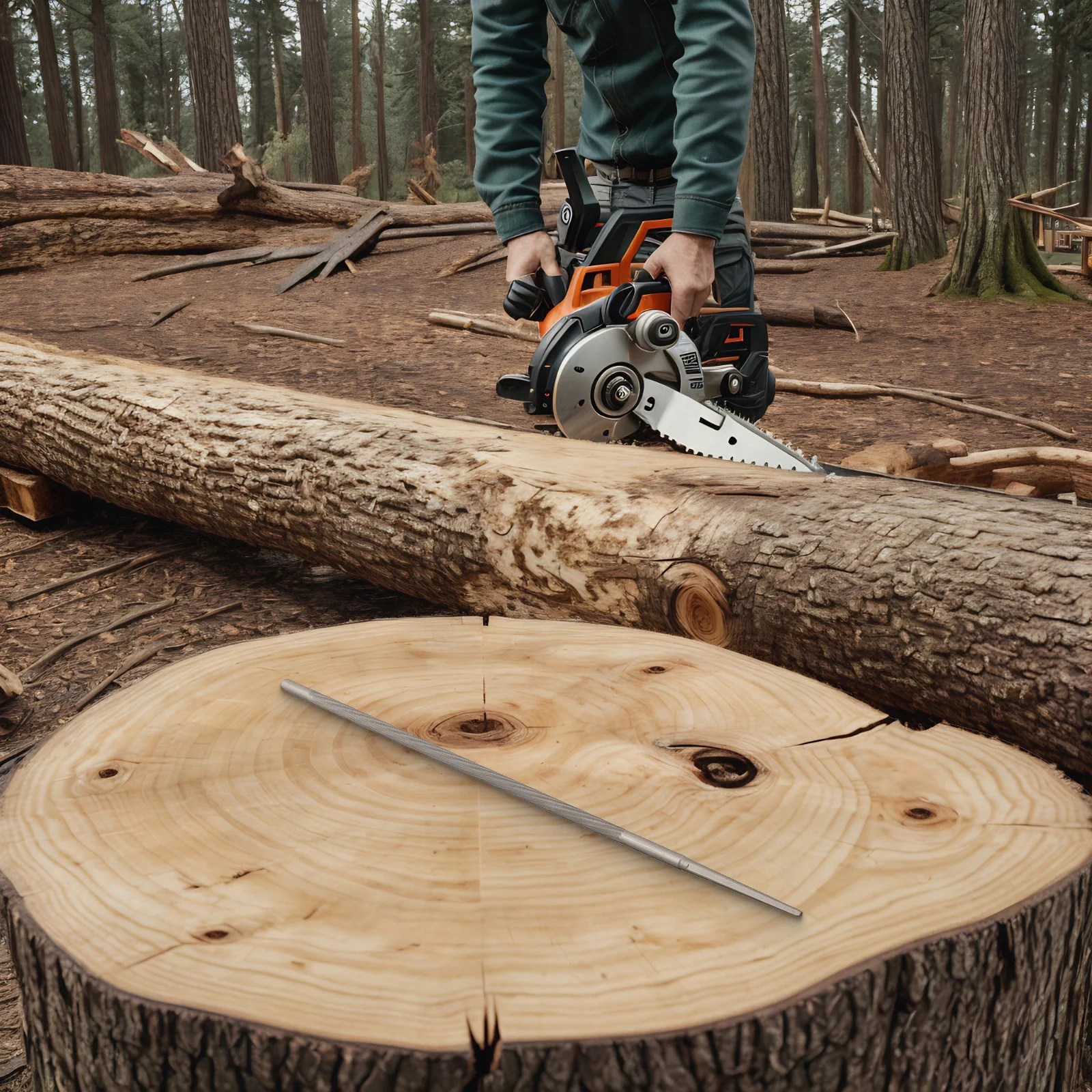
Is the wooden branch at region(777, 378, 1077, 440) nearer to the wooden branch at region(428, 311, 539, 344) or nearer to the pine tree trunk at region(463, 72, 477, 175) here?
the wooden branch at region(428, 311, 539, 344)

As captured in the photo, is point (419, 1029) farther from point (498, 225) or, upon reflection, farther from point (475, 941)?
point (498, 225)

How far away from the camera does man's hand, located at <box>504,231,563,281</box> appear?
3.52m

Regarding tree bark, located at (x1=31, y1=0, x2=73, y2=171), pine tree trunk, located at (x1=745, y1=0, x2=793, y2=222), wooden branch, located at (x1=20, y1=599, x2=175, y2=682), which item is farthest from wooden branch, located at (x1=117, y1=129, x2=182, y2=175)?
wooden branch, located at (x1=20, y1=599, x2=175, y2=682)

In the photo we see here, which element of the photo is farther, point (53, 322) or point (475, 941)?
point (53, 322)

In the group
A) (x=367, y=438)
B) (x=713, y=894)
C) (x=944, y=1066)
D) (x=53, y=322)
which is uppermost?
(x=53, y=322)

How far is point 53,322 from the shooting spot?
26.0 feet

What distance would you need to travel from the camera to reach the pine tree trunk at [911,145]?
10.7 m

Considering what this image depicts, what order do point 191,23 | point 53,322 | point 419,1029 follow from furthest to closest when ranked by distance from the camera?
point 191,23 → point 53,322 → point 419,1029

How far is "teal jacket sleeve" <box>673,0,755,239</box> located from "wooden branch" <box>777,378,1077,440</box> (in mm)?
3378

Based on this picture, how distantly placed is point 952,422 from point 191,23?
1232 cm

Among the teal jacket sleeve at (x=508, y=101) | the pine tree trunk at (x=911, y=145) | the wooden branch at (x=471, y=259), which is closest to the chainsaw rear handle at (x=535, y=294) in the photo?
the teal jacket sleeve at (x=508, y=101)

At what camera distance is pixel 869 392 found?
6.33 metres

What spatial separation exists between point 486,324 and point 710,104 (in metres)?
4.87

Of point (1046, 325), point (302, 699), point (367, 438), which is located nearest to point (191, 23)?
point (1046, 325)
